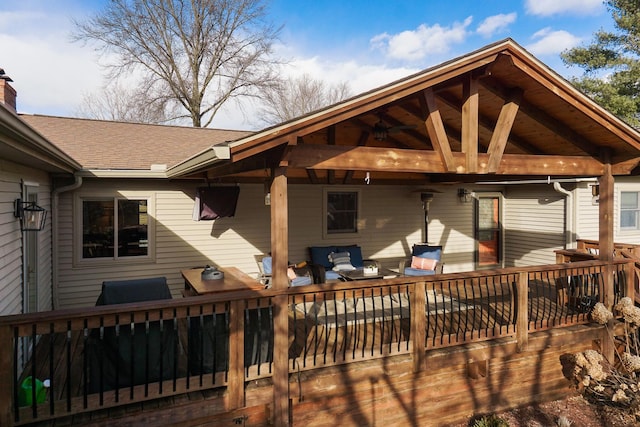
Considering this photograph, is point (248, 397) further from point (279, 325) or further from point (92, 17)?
point (92, 17)

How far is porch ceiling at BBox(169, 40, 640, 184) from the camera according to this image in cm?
384

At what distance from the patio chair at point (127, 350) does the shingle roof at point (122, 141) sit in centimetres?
333

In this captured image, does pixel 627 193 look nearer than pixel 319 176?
No

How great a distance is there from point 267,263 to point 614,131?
18.0 feet

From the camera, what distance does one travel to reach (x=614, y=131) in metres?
4.83

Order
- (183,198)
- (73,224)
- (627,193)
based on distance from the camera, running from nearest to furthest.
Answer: (73,224) < (183,198) < (627,193)

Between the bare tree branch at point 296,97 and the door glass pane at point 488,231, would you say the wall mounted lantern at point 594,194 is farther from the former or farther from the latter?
the bare tree branch at point 296,97

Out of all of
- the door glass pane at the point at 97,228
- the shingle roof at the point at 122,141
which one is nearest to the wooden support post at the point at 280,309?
the shingle roof at the point at 122,141

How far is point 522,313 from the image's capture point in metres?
4.76

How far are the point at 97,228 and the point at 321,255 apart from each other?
160 inches

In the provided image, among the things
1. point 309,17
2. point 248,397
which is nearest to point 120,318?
point 248,397

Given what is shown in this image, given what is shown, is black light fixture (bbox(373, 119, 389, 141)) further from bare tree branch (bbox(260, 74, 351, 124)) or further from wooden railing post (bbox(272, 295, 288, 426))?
bare tree branch (bbox(260, 74, 351, 124))

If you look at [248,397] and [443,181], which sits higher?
[443,181]

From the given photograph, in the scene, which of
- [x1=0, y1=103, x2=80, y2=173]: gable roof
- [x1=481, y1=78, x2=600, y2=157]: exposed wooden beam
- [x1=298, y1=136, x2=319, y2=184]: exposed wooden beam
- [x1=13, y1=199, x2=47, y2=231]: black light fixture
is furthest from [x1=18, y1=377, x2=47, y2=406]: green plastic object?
[x1=481, y1=78, x2=600, y2=157]: exposed wooden beam
